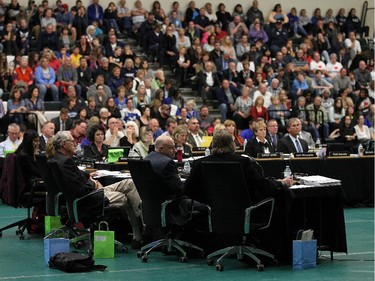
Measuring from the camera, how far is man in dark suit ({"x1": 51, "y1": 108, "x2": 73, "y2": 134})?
1886cm

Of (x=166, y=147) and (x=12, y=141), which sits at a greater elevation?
(x=166, y=147)

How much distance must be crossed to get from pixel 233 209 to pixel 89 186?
6.26 ft

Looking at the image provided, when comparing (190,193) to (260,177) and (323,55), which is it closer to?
(260,177)

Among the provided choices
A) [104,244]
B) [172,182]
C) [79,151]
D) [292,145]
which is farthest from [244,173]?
[292,145]

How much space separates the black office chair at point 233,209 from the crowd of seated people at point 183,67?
7.09 metres

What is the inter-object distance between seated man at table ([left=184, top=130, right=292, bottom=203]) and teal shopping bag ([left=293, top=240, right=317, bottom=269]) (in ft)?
1.86

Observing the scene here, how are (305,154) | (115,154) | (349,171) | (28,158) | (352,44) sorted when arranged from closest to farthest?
(28,158)
(115,154)
(305,154)
(349,171)
(352,44)

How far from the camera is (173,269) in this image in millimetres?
10008

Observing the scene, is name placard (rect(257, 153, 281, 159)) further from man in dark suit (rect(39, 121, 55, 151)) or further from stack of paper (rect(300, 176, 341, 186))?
stack of paper (rect(300, 176, 341, 186))

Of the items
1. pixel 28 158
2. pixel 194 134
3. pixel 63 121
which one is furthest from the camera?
pixel 63 121

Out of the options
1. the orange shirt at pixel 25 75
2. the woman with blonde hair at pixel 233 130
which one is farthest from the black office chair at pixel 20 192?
the orange shirt at pixel 25 75

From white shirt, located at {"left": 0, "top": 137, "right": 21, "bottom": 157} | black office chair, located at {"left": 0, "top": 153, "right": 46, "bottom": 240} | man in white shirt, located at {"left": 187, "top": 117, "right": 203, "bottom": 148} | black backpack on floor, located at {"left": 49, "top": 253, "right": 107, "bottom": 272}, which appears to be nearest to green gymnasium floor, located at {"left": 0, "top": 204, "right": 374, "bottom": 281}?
black backpack on floor, located at {"left": 49, "top": 253, "right": 107, "bottom": 272}

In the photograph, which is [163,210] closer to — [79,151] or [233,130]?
[79,151]

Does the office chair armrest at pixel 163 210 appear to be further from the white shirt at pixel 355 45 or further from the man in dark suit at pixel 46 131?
the white shirt at pixel 355 45
